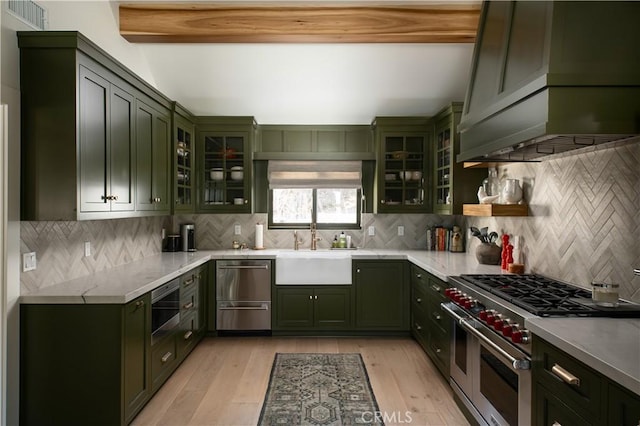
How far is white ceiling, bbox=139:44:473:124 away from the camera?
13.1ft

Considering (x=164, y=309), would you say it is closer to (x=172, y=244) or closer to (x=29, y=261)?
(x=29, y=261)

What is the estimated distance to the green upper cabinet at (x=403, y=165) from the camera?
4738 millimetres

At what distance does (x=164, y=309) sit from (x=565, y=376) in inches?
108

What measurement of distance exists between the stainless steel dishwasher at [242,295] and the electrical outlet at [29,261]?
204cm

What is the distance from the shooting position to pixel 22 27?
2400 millimetres

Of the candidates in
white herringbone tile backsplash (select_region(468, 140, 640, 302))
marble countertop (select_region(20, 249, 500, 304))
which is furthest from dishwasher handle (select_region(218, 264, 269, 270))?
white herringbone tile backsplash (select_region(468, 140, 640, 302))

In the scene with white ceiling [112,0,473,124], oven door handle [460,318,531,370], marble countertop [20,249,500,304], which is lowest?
oven door handle [460,318,531,370]

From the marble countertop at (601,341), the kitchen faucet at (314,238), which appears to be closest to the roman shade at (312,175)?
the kitchen faucet at (314,238)

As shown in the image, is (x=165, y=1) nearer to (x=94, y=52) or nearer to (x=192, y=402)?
(x=94, y=52)

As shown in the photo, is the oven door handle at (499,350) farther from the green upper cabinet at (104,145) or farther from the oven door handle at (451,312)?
the green upper cabinet at (104,145)

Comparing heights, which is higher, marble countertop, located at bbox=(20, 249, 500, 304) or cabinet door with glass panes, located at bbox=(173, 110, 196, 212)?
cabinet door with glass panes, located at bbox=(173, 110, 196, 212)

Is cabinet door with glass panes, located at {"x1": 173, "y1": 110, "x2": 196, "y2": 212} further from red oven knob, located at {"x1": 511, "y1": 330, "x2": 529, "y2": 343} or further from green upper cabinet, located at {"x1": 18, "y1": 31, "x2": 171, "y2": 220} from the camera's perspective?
red oven knob, located at {"x1": 511, "y1": 330, "x2": 529, "y2": 343}

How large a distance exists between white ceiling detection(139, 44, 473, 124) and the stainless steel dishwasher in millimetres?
1846

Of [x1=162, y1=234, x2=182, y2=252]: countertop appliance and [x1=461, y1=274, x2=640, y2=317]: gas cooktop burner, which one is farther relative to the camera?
[x1=162, y1=234, x2=182, y2=252]: countertop appliance
